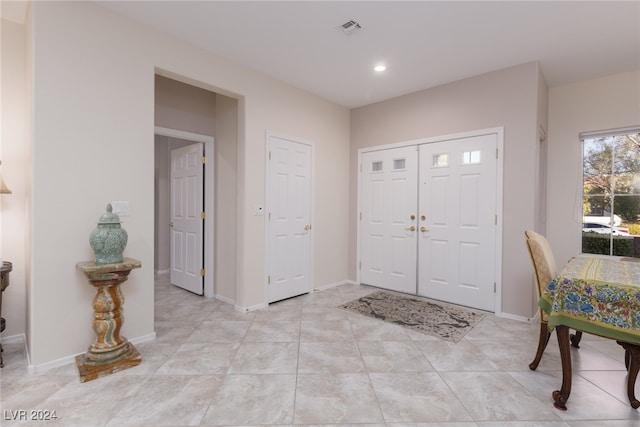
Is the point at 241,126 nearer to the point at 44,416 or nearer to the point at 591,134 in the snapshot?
the point at 44,416

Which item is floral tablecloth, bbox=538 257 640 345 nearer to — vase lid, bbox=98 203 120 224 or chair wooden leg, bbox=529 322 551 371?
chair wooden leg, bbox=529 322 551 371

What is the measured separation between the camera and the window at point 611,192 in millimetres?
3395

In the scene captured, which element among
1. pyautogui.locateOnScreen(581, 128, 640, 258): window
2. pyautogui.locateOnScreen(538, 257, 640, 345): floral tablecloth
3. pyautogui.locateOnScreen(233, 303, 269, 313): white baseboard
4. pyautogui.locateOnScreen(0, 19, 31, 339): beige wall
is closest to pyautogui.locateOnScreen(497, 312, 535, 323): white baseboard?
pyautogui.locateOnScreen(581, 128, 640, 258): window

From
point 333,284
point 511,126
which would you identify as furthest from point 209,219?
point 511,126

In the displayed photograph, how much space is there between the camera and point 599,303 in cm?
169

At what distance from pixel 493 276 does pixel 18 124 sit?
484 centimetres

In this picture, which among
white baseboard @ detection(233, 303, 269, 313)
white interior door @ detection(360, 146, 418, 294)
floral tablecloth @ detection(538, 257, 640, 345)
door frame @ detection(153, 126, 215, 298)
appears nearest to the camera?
floral tablecloth @ detection(538, 257, 640, 345)

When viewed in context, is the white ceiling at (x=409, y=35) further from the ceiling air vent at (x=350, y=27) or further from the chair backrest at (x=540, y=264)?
the chair backrest at (x=540, y=264)

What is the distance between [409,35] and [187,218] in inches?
135

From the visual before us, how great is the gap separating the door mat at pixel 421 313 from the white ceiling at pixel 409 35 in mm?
2728

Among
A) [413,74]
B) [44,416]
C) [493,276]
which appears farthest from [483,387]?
[413,74]

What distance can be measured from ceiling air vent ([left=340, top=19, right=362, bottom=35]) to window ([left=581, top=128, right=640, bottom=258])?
3118 millimetres

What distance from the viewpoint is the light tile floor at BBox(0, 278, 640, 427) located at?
1708mm

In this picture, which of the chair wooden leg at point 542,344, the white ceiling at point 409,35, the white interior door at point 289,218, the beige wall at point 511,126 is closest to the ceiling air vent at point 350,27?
the white ceiling at point 409,35
